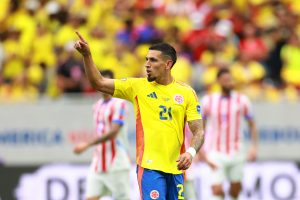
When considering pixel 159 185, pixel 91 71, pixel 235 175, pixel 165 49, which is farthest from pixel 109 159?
pixel 91 71

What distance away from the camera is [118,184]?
1192 cm

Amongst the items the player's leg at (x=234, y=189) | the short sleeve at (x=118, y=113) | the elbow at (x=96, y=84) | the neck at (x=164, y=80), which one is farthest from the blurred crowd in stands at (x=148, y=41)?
the elbow at (x=96, y=84)

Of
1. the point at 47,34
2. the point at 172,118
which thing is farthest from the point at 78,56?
the point at 172,118

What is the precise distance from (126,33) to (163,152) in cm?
887

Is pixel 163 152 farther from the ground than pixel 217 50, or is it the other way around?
pixel 217 50

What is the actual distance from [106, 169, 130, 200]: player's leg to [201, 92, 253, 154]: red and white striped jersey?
1.85 meters

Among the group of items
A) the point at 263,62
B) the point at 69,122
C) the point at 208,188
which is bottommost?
the point at 208,188

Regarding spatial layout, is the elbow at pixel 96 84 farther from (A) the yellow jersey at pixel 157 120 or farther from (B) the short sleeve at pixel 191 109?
(B) the short sleeve at pixel 191 109

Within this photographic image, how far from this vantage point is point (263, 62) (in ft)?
56.9

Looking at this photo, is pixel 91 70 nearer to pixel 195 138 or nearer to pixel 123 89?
pixel 123 89

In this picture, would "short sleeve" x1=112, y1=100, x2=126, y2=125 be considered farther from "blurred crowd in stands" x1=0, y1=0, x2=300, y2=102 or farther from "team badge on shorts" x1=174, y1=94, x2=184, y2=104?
"blurred crowd in stands" x1=0, y1=0, x2=300, y2=102

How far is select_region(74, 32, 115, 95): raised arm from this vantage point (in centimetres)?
802

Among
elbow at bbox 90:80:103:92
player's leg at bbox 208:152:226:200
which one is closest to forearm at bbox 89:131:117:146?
player's leg at bbox 208:152:226:200

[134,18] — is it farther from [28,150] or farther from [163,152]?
[163,152]
